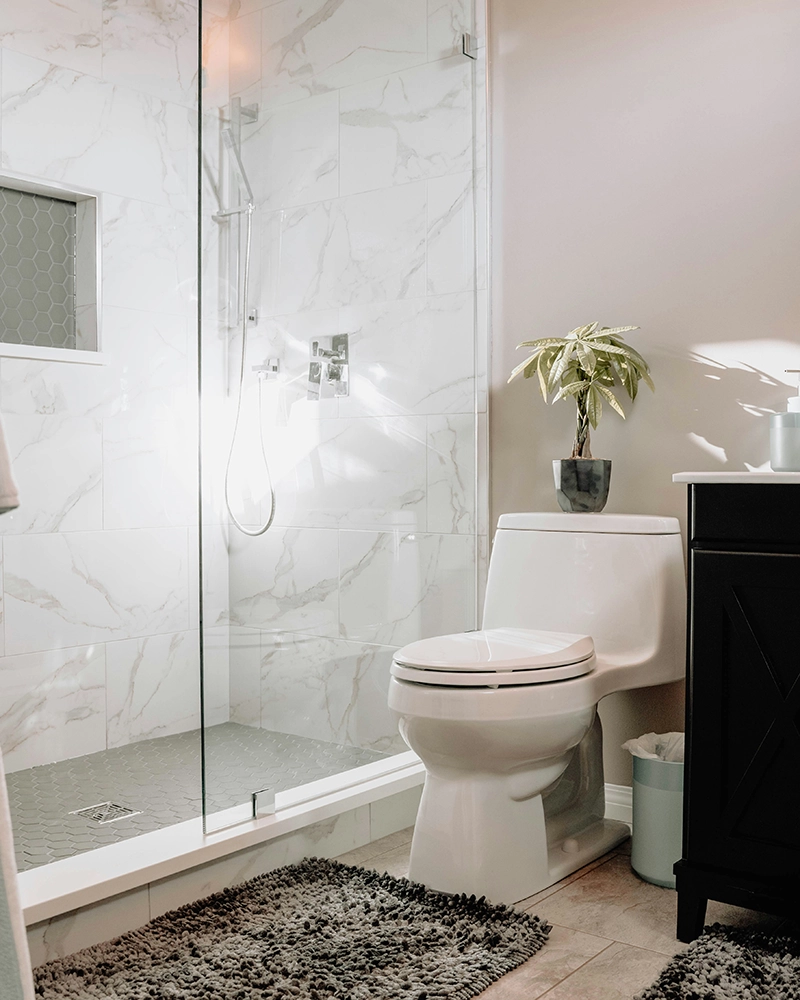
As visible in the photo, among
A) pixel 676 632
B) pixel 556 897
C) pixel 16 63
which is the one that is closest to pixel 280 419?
pixel 676 632

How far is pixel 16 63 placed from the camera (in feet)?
8.52

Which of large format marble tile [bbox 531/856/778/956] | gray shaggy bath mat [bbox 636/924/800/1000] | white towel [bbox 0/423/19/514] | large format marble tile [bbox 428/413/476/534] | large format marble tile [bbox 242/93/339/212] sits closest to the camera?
white towel [bbox 0/423/19/514]

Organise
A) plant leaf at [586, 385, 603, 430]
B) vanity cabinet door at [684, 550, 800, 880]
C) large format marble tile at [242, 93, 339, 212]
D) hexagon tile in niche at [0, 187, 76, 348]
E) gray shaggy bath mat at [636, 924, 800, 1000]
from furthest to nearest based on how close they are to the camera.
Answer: hexagon tile in niche at [0, 187, 76, 348] → plant leaf at [586, 385, 603, 430] → large format marble tile at [242, 93, 339, 212] → vanity cabinet door at [684, 550, 800, 880] → gray shaggy bath mat at [636, 924, 800, 1000]

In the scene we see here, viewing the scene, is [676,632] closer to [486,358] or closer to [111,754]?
[486,358]

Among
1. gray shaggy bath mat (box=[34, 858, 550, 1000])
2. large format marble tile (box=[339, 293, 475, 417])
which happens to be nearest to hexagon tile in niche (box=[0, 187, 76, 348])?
large format marble tile (box=[339, 293, 475, 417])

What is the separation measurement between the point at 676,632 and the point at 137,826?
4.14 feet

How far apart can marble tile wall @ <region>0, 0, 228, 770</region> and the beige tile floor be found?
1.01 meters

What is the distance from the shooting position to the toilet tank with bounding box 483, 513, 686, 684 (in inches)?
85.4

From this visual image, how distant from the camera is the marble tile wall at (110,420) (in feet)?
8.65

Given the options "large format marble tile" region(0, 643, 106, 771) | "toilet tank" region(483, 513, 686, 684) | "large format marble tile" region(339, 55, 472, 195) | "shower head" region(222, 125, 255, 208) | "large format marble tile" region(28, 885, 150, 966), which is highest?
"large format marble tile" region(339, 55, 472, 195)

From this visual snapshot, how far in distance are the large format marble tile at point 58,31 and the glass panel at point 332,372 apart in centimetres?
89

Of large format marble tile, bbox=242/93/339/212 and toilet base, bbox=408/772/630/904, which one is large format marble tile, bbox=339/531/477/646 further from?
large format marble tile, bbox=242/93/339/212

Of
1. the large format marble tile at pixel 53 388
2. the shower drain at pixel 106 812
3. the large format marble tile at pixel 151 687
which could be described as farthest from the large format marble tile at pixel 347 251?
the large format marble tile at pixel 151 687

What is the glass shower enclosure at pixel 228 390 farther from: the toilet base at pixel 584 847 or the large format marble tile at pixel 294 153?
the toilet base at pixel 584 847
